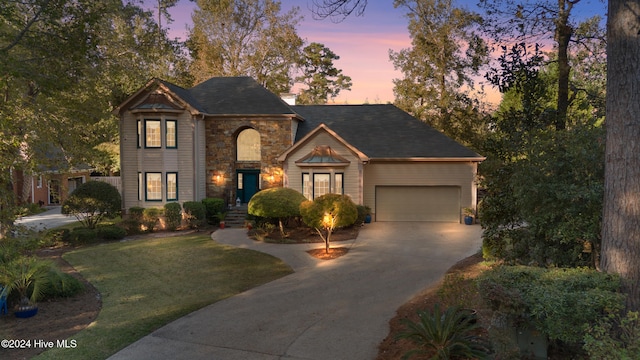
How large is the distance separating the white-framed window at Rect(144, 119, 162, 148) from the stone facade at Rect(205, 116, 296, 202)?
2710 mm

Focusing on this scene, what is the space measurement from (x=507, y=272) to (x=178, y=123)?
19.4 metres

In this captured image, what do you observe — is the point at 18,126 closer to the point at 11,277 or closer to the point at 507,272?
the point at 11,277

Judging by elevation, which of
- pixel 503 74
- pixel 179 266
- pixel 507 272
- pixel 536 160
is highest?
pixel 503 74

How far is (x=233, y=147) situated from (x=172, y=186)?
13.4 ft

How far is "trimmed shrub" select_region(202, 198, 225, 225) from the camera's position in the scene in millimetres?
22297

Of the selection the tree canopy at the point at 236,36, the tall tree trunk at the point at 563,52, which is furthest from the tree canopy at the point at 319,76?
the tall tree trunk at the point at 563,52

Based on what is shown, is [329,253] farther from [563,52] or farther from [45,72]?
[45,72]

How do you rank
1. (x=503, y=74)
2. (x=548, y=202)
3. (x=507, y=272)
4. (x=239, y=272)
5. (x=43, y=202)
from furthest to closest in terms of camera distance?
(x=43, y=202) < (x=239, y=272) < (x=503, y=74) < (x=548, y=202) < (x=507, y=272)

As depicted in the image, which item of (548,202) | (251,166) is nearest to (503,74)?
(548,202)

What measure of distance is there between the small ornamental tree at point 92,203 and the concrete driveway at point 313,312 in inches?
373

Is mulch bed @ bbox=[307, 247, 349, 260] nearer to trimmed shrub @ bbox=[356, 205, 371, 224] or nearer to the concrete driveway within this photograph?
the concrete driveway

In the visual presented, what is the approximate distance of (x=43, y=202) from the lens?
32.2m

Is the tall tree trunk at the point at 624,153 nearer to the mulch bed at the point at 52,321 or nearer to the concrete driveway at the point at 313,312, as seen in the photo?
the concrete driveway at the point at 313,312

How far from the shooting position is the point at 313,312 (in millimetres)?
9117
